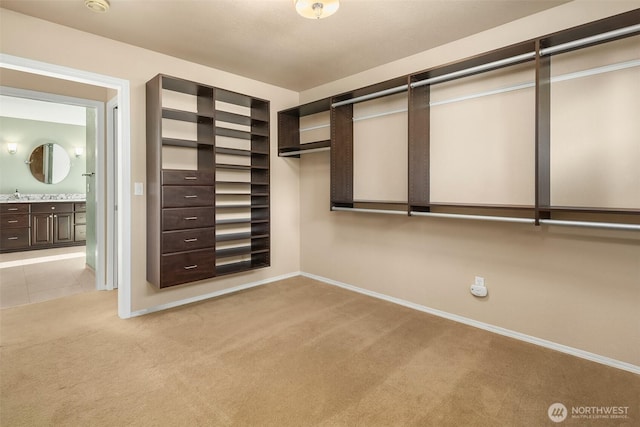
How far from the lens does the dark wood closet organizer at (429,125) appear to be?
6.82 ft

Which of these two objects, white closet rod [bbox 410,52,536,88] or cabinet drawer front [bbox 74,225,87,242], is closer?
white closet rod [bbox 410,52,536,88]

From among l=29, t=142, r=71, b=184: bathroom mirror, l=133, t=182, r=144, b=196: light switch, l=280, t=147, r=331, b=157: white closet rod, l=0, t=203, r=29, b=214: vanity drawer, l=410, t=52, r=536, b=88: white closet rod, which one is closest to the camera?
l=410, t=52, r=536, b=88: white closet rod

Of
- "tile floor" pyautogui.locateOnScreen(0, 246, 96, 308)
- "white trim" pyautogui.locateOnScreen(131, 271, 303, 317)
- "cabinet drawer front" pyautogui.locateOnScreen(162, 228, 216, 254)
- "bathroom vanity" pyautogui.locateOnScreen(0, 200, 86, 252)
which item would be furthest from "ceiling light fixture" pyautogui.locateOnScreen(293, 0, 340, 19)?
"bathroom vanity" pyautogui.locateOnScreen(0, 200, 86, 252)

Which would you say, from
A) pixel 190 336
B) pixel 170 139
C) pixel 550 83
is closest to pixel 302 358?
pixel 190 336

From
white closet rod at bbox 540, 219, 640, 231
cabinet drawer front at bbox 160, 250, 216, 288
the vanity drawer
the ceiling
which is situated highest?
the ceiling

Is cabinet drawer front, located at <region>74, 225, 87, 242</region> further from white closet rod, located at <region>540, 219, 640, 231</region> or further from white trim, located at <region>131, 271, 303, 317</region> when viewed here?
white closet rod, located at <region>540, 219, 640, 231</region>

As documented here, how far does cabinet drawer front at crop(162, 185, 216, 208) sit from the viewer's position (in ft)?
9.52

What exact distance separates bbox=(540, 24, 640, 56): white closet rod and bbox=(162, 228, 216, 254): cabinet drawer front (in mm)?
3157

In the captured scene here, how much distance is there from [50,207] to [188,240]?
532cm

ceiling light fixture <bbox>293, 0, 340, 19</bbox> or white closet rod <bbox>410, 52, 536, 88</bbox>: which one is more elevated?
ceiling light fixture <bbox>293, 0, 340, 19</bbox>

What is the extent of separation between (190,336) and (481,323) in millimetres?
2470

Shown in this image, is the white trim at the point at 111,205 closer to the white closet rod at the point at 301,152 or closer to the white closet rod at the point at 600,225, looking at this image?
the white closet rod at the point at 301,152

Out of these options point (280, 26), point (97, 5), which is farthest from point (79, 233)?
point (280, 26)

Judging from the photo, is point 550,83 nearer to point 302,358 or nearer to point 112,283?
point 302,358
